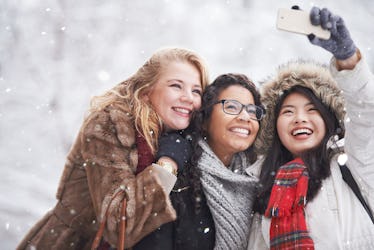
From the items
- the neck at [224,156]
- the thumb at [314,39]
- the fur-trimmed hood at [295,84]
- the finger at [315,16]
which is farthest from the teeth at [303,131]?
the finger at [315,16]

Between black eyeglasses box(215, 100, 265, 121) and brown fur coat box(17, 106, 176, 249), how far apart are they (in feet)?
2.22

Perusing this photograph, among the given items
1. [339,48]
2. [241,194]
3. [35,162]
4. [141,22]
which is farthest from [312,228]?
[141,22]

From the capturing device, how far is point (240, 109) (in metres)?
2.87

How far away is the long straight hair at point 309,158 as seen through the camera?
101 inches

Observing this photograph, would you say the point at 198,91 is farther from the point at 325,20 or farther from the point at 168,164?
the point at 325,20

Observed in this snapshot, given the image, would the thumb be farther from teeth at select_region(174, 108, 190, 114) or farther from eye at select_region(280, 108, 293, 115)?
teeth at select_region(174, 108, 190, 114)

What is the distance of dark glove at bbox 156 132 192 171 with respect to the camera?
250 centimetres

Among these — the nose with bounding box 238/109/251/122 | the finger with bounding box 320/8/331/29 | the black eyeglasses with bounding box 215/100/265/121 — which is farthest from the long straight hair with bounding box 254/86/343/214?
the finger with bounding box 320/8/331/29

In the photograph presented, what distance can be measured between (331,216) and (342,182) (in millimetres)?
237

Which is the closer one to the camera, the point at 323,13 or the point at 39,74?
the point at 323,13

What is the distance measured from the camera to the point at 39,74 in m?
13.1

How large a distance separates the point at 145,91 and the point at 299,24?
1.21 metres

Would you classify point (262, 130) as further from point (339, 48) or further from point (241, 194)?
point (339, 48)

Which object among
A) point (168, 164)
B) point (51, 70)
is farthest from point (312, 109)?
point (51, 70)
